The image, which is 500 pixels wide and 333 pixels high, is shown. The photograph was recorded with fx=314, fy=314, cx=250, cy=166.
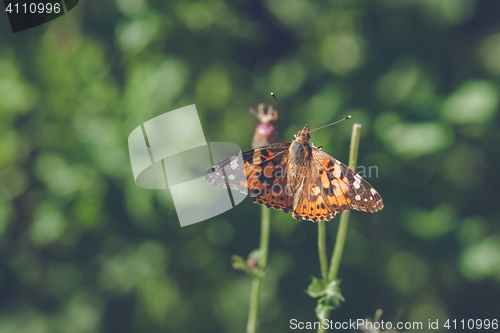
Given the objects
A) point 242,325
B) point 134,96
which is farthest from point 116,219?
point 242,325

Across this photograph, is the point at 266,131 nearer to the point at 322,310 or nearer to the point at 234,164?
the point at 234,164

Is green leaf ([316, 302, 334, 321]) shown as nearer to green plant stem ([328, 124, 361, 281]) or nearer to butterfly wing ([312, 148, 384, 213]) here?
green plant stem ([328, 124, 361, 281])

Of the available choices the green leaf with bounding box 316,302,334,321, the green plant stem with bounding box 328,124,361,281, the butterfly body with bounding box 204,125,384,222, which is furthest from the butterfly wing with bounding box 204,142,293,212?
the green leaf with bounding box 316,302,334,321

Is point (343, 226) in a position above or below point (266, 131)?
below

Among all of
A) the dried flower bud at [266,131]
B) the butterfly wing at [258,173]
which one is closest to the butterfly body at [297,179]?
the butterfly wing at [258,173]

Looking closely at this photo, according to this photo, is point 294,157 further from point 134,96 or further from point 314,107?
point 134,96

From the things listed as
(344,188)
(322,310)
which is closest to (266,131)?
(344,188)

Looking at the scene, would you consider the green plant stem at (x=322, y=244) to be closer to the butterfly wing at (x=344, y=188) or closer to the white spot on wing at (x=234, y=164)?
the butterfly wing at (x=344, y=188)
